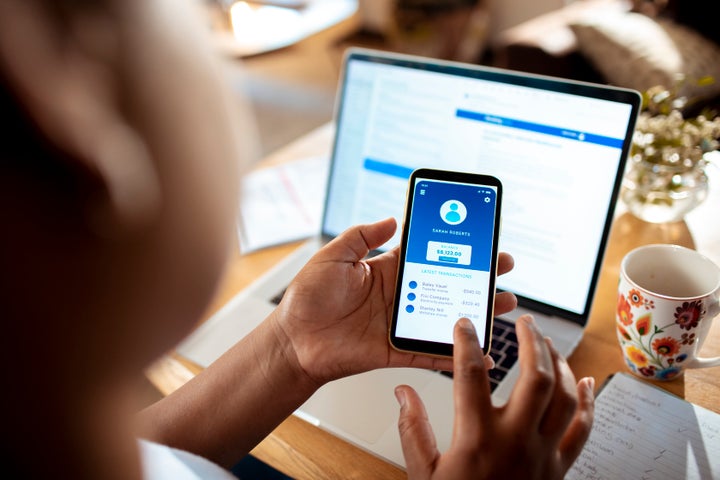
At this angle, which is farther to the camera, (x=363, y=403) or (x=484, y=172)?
(x=484, y=172)

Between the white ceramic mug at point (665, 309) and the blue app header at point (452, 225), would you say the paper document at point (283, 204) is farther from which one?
the white ceramic mug at point (665, 309)

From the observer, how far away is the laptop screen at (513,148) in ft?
2.47

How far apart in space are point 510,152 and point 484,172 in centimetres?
4

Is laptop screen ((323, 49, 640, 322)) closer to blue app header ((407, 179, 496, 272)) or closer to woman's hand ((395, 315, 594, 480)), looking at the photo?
blue app header ((407, 179, 496, 272))

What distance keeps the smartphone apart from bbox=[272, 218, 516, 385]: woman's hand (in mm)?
26

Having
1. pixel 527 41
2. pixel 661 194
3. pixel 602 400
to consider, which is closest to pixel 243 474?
Result: pixel 602 400

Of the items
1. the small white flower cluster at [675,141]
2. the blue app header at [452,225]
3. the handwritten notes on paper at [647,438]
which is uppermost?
the small white flower cluster at [675,141]

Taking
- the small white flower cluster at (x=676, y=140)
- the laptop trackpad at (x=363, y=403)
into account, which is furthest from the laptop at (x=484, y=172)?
the small white flower cluster at (x=676, y=140)

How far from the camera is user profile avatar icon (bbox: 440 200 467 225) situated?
70cm

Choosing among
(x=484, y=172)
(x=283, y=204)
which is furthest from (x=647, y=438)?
(x=283, y=204)

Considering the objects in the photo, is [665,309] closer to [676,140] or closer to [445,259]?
[445,259]

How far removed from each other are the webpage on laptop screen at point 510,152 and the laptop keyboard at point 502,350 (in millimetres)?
58

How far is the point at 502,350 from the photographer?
761 mm

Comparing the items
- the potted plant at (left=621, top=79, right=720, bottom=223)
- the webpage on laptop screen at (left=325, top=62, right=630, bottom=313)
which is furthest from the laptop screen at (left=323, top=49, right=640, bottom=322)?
the potted plant at (left=621, top=79, right=720, bottom=223)
